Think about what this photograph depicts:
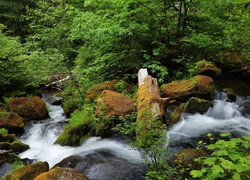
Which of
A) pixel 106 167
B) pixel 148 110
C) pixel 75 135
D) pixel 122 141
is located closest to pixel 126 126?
pixel 148 110

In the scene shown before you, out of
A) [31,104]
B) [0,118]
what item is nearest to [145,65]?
[31,104]

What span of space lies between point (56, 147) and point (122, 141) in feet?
6.76

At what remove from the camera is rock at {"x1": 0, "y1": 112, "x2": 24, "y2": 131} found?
7.80m

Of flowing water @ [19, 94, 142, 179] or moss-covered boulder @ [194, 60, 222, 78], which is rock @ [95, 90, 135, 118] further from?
moss-covered boulder @ [194, 60, 222, 78]

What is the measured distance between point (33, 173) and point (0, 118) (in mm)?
4040

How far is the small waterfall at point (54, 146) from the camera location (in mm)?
5910

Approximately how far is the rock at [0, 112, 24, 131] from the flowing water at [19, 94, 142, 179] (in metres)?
0.37

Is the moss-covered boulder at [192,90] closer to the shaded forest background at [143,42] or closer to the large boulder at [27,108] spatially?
the shaded forest background at [143,42]

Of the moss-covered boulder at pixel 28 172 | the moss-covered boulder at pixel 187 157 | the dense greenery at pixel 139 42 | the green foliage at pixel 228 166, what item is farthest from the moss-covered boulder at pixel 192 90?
the moss-covered boulder at pixel 28 172

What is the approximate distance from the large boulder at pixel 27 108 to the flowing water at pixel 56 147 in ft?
1.54

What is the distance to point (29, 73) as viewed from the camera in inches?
461

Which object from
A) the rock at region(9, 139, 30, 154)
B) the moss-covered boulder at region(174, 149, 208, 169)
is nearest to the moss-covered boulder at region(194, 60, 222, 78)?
the moss-covered boulder at region(174, 149, 208, 169)

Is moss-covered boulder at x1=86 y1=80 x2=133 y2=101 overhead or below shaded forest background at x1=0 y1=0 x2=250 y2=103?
below

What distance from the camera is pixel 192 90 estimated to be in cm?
806
